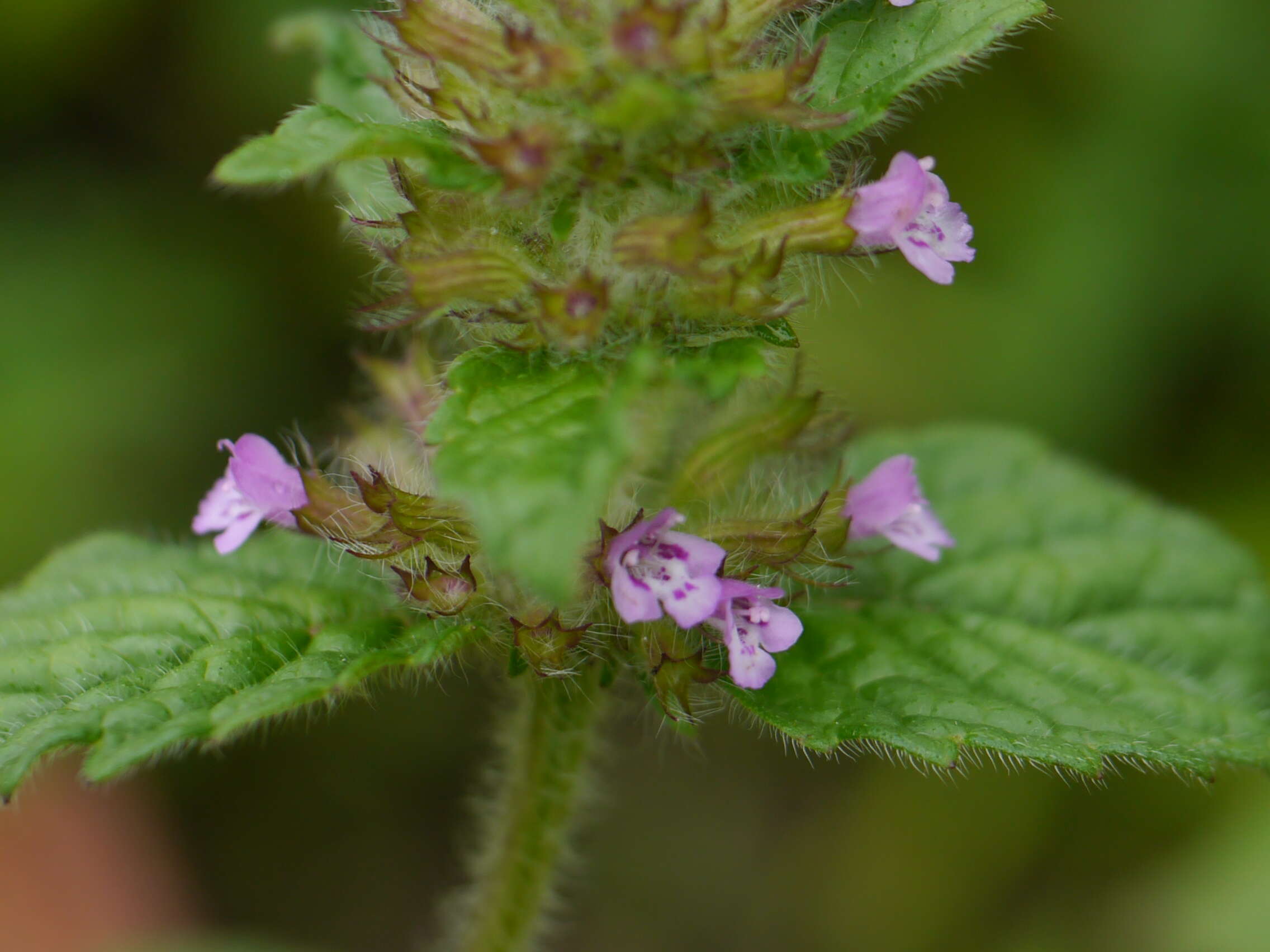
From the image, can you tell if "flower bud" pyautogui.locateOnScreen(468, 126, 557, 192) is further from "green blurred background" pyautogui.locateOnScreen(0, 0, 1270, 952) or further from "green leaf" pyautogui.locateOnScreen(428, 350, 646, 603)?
"green blurred background" pyautogui.locateOnScreen(0, 0, 1270, 952)

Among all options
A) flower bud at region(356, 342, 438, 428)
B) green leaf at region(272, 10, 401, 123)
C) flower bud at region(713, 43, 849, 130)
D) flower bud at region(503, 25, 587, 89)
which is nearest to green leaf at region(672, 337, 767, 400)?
flower bud at region(713, 43, 849, 130)

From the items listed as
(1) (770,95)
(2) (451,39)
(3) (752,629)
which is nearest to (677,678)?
(3) (752,629)

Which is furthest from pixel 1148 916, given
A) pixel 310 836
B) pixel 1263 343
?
pixel 310 836

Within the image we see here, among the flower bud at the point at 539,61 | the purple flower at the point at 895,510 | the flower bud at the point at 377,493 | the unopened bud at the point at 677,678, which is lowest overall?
the unopened bud at the point at 677,678

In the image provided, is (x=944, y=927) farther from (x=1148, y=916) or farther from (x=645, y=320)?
(x=645, y=320)

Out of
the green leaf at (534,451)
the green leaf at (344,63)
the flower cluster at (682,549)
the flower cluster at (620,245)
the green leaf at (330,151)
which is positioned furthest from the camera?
the green leaf at (344,63)

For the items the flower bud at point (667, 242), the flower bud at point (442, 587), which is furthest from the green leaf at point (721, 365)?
the flower bud at point (442, 587)

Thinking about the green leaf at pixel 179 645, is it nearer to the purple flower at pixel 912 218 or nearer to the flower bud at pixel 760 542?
the flower bud at pixel 760 542
